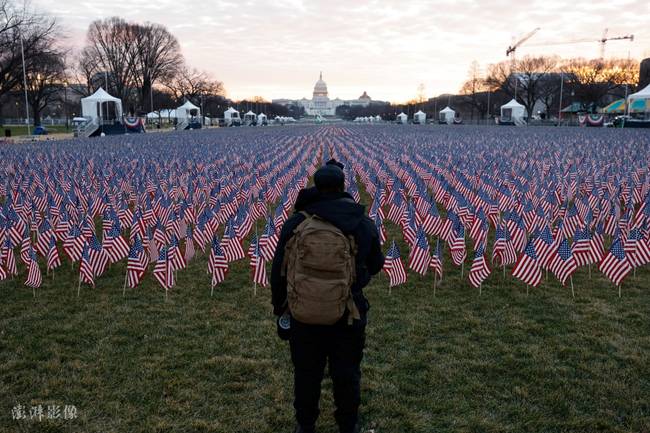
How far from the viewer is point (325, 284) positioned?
363 cm

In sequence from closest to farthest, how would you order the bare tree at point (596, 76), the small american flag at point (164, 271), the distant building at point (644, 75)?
1. the small american flag at point (164, 271)
2. the distant building at point (644, 75)
3. the bare tree at point (596, 76)

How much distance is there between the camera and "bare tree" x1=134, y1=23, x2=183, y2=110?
78375mm

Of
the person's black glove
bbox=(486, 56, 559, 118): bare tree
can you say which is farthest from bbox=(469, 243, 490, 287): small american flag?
bbox=(486, 56, 559, 118): bare tree

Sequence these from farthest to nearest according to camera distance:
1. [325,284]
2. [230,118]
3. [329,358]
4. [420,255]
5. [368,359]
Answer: [230,118] → [420,255] → [368,359] → [329,358] → [325,284]

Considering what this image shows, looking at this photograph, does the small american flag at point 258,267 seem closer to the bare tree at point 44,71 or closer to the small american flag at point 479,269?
the small american flag at point 479,269

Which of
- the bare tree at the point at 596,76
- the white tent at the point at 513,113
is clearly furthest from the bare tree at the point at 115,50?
the bare tree at the point at 596,76

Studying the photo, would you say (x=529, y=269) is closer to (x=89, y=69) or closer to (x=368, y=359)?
(x=368, y=359)

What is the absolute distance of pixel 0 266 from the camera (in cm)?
847

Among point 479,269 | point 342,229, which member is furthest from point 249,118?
point 342,229

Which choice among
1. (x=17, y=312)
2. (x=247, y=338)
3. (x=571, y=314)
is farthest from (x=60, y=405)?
(x=571, y=314)

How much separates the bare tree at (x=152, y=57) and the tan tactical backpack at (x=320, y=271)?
81.4m

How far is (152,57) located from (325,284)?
83.4 meters

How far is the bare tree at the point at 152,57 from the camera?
78.4 metres

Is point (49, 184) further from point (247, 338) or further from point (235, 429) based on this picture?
point (235, 429)
